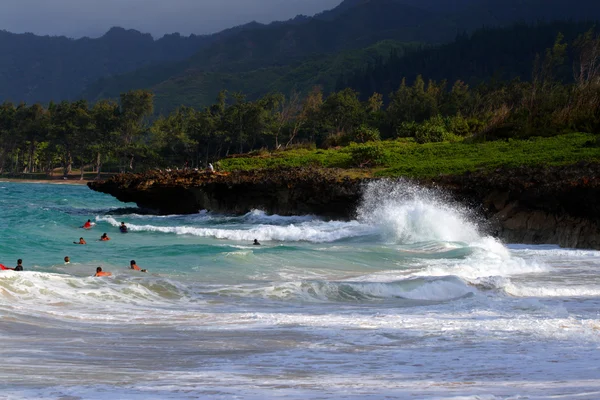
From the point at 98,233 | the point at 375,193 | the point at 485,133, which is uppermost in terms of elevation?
the point at 485,133

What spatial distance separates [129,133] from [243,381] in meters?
104

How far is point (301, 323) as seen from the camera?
1089 cm

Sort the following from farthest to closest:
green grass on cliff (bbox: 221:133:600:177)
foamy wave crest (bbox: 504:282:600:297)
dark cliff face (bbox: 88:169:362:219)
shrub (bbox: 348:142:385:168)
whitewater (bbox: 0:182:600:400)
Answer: shrub (bbox: 348:142:385:168)
dark cliff face (bbox: 88:169:362:219)
green grass on cliff (bbox: 221:133:600:177)
foamy wave crest (bbox: 504:282:600:297)
whitewater (bbox: 0:182:600:400)

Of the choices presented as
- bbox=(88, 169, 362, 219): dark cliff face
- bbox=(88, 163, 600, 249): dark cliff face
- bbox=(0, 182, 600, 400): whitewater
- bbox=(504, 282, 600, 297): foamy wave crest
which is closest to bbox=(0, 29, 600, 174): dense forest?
bbox=(88, 169, 362, 219): dark cliff face

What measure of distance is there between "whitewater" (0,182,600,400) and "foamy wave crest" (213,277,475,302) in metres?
0.04

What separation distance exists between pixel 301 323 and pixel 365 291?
3.52m

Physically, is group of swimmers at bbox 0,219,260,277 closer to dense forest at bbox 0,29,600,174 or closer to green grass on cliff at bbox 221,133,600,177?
green grass on cliff at bbox 221,133,600,177

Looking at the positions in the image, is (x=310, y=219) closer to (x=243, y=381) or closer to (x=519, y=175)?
(x=519, y=175)

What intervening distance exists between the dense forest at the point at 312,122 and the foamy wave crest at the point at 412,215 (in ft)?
19.6

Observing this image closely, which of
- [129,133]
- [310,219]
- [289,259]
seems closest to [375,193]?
[310,219]

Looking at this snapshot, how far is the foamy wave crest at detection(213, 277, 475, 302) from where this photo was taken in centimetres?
1372

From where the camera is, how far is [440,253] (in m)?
22.0

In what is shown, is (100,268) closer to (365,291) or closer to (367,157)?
(365,291)

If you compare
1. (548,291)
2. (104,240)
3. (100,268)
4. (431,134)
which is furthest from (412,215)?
(431,134)
